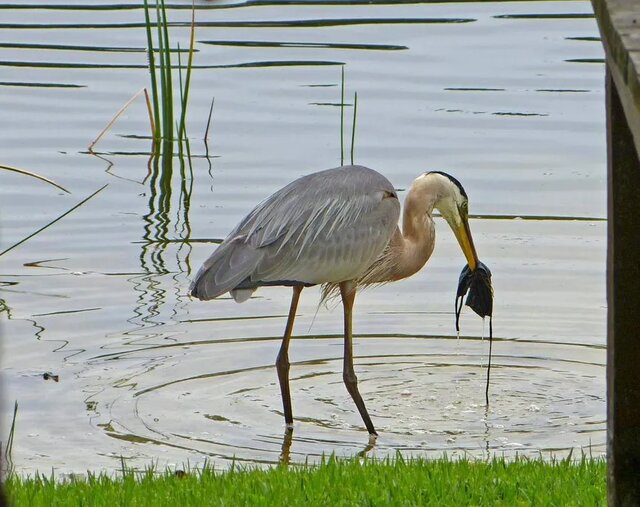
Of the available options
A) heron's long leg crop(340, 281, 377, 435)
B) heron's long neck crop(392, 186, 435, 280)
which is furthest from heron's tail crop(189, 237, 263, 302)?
heron's long neck crop(392, 186, 435, 280)

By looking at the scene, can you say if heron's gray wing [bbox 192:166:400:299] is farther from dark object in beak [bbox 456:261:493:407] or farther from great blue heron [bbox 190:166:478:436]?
dark object in beak [bbox 456:261:493:407]

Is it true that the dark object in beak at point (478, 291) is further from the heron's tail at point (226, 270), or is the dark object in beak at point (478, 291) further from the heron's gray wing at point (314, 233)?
the heron's tail at point (226, 270)

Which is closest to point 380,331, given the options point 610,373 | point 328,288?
point 328,288

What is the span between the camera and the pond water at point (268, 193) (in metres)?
6.95

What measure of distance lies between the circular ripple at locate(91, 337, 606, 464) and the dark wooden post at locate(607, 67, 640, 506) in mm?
2559

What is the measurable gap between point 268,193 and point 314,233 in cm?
392

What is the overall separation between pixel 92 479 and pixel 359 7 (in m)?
13.6

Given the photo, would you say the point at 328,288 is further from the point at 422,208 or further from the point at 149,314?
the point at 149,314

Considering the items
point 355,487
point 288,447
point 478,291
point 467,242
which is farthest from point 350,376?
point 355,487

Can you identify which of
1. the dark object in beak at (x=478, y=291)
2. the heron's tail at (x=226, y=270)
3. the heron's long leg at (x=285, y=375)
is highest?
the heron's tail at (x=226, y=270)

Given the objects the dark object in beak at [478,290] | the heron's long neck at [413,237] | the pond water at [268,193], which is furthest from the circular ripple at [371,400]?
the heron's long neck at [413,237]

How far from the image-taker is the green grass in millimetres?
4383

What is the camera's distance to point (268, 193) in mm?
11078

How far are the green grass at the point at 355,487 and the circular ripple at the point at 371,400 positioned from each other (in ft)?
4.31
